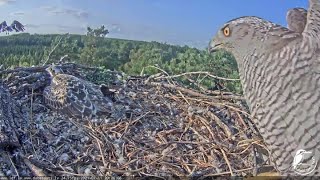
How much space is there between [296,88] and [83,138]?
88.6 inches

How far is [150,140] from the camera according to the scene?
473cm

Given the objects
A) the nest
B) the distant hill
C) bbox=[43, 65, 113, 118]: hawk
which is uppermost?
the distant hill

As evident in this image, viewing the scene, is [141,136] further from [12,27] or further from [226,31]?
[12,27]

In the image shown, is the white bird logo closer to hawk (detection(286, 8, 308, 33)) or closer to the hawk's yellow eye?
hawk (detection(286, 8, 308, 33))

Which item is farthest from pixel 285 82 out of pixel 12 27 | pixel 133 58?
pixel 133 58

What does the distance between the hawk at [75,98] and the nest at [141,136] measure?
0.30 feet

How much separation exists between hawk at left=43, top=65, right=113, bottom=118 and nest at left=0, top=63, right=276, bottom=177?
0.09 metres

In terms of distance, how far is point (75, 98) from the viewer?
5.20 metres

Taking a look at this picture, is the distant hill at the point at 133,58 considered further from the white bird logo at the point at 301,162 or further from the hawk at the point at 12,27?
the white bird logo at the point at 301,162

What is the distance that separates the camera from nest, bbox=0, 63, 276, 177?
13.6ft

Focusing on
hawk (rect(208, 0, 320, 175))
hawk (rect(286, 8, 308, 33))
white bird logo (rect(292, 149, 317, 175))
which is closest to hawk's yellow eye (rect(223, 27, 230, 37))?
hawk (rect(208, 0, 320, 175))

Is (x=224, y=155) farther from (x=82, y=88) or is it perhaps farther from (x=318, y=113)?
(x=82, y=88)

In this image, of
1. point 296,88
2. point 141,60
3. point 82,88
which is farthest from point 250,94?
point 141,60

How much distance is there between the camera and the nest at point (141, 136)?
4133mm
